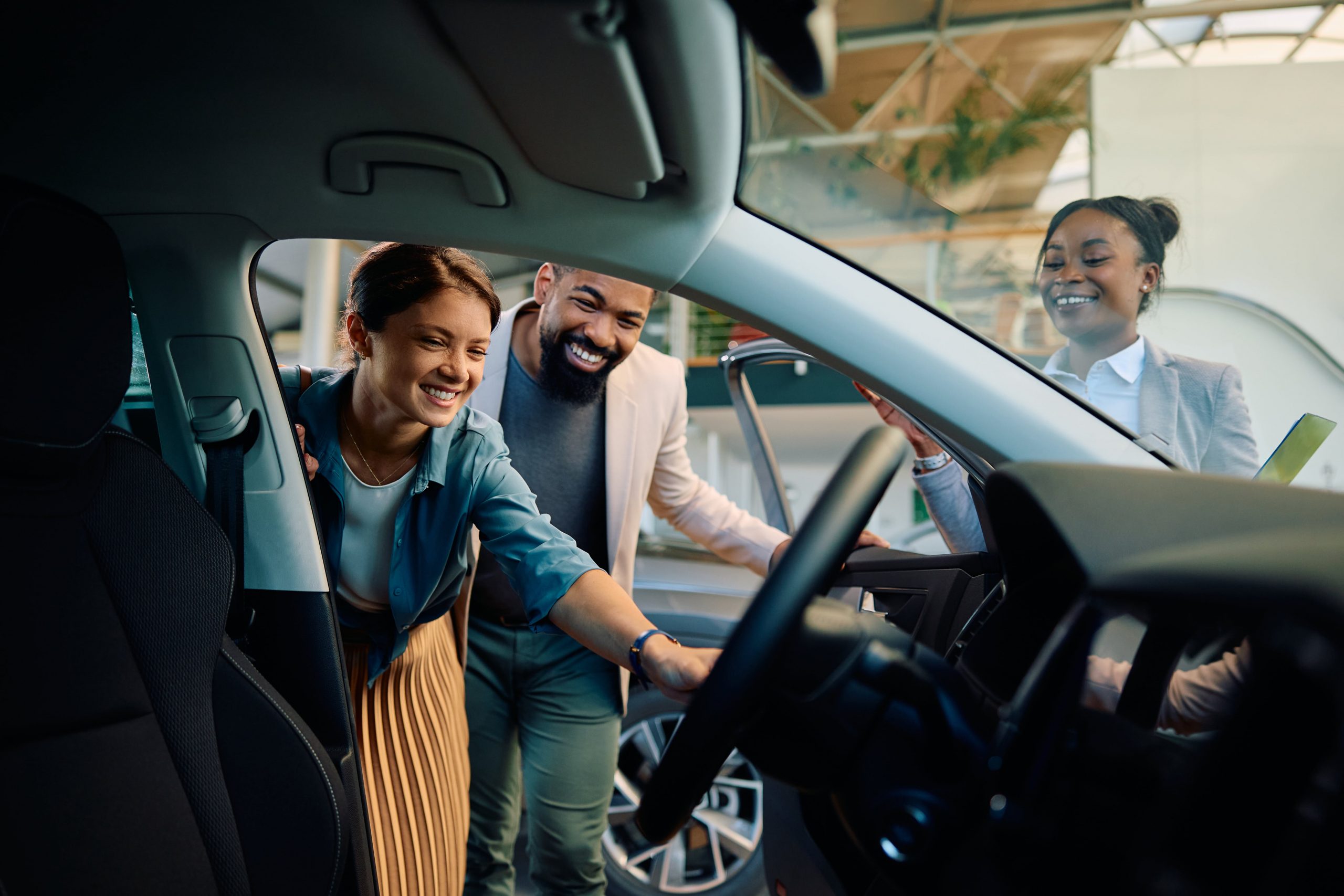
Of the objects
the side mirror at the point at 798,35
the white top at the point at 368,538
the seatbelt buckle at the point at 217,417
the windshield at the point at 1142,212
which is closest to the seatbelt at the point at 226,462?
the seatbelt buckle at the point at 217,417

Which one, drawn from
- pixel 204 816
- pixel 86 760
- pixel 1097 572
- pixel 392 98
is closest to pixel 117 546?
pixel 86 760

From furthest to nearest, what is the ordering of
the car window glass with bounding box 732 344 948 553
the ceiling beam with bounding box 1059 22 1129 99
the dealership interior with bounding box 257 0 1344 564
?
the car window glass with bounding box 732 344 948 553 → the ceiling beam with bounding box 1059 22 1129 99 → the dealership interior with bounding box 257 0 1344 564

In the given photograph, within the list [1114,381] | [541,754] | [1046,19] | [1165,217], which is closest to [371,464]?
[541,754]

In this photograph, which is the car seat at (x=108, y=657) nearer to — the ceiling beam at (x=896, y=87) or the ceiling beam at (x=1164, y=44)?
the ceiling beam at (x=896, y=87)

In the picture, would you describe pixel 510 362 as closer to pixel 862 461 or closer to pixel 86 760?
pixel 86 760

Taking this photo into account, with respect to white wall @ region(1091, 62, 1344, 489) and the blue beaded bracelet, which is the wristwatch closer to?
white wall @ region(1091, 62, 1344, 489)

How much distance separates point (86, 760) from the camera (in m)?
0.96

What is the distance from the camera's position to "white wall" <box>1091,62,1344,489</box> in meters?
1.04

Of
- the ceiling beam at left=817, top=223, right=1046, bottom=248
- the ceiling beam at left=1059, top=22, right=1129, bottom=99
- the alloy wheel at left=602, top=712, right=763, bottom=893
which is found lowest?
the alloy wheel at left=602, top=712, right=763, bottom=893

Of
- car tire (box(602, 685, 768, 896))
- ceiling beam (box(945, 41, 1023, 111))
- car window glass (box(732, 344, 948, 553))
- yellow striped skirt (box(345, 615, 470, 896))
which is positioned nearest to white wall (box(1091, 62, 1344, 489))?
ceiling beam (box(945, 41, 1023, 111))

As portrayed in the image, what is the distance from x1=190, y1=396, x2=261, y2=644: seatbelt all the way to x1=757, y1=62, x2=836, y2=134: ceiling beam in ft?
2.98

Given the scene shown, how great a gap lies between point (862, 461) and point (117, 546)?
925mm

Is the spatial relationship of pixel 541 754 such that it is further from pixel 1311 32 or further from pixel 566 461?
pixel 1311 32

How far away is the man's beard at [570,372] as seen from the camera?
1908mm
